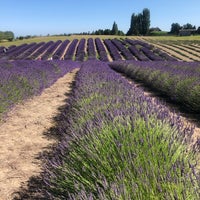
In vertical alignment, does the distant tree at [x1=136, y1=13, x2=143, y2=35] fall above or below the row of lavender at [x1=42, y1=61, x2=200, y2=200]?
below

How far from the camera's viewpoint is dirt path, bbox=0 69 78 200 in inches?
159

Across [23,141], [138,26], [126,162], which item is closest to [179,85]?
[23,141]

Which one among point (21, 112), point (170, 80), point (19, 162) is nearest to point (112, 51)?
point (170, 80)

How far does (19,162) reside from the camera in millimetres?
4559

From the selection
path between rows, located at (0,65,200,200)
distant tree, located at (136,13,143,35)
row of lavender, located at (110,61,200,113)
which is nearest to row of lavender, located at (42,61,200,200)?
path between rows, located at (0,65,200,200)

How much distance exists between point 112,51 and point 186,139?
3376 centimetres

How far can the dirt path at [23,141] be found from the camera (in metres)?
4.04

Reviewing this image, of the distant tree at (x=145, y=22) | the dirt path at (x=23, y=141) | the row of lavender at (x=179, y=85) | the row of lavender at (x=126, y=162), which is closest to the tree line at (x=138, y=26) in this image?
the distant tree at (x=145, y=22)

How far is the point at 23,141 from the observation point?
5625mm

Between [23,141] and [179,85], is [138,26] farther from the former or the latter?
[23,141]

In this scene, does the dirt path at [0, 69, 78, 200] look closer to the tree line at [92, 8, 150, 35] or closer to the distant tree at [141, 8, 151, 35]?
the tree line at [92, 8, 150, 35]

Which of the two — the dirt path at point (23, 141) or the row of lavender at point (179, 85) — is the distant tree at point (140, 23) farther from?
the dirt path at point (23, 141)

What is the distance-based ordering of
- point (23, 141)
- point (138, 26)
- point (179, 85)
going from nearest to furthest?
point (23, 141), point (179, 85), point (138, 26)

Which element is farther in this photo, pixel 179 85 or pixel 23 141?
pixel 179 85
